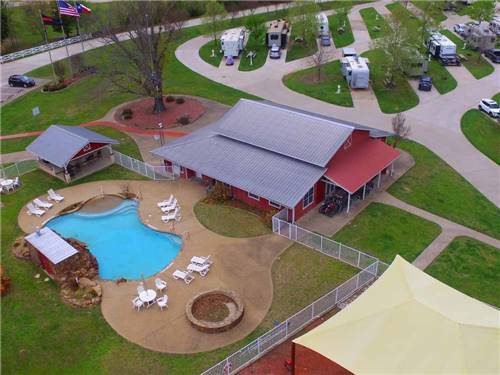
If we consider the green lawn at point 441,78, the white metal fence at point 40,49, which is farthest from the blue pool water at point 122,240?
the white metal fence at point 40,49

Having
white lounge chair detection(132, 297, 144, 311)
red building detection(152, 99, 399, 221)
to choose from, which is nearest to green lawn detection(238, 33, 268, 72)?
red building detection(152, 99, 399, 221)

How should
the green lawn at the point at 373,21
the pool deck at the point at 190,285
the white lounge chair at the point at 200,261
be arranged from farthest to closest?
the green lawn at the point at 373,21 < the white lounge chair at the point at 200,261 < the pool deck at the point at 190,285

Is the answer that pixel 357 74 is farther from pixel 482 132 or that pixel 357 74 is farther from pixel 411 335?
pixel 411 335

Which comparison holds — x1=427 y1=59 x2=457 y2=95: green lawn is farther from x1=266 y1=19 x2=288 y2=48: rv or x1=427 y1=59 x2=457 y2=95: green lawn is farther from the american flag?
the american flag

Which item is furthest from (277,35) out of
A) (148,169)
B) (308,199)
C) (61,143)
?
(308,199)

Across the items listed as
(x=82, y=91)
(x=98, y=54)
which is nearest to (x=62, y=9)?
(x=82, y=91)

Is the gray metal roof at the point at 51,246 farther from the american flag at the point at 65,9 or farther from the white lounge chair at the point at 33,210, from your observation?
the american flag at the point at 65,9
